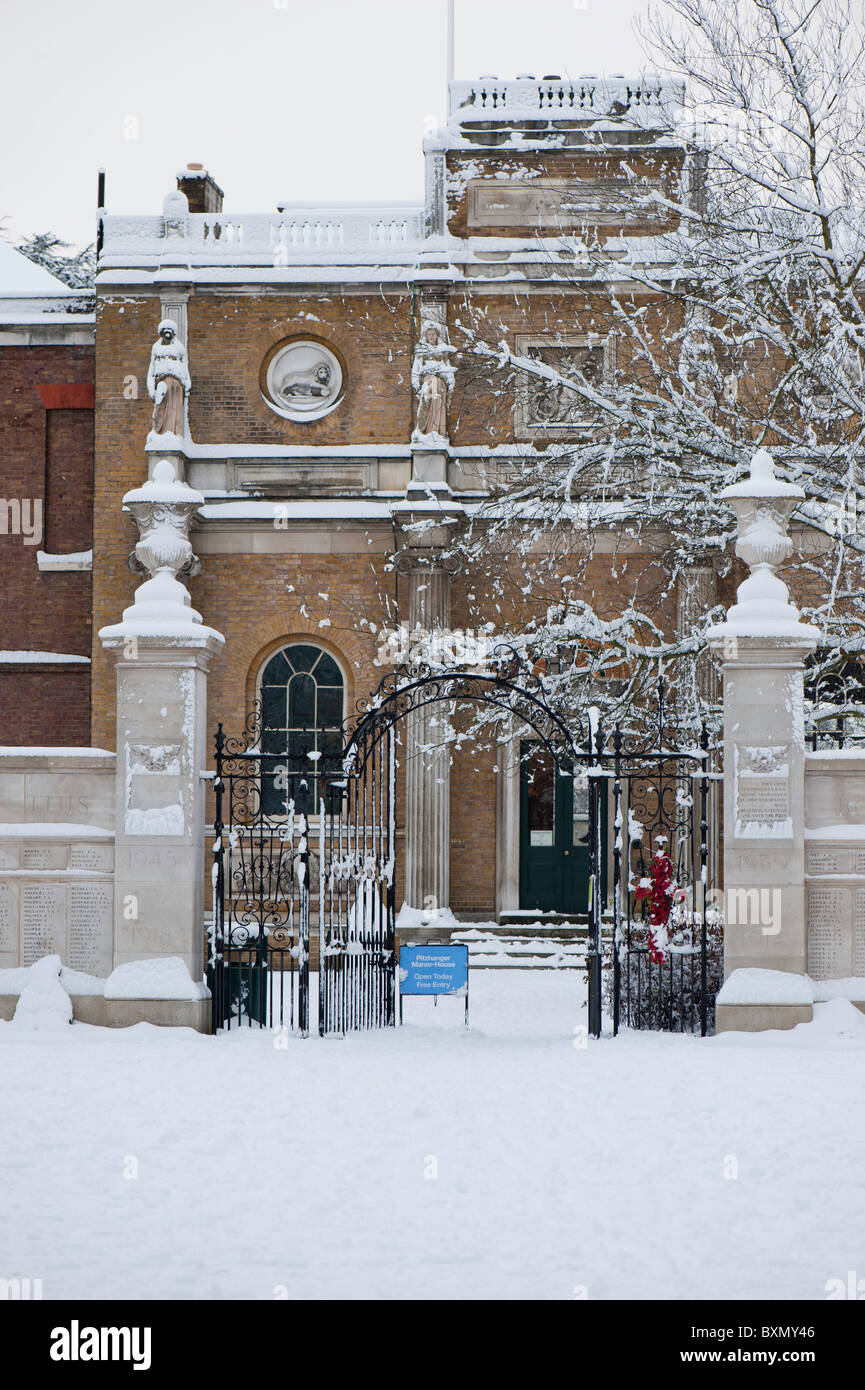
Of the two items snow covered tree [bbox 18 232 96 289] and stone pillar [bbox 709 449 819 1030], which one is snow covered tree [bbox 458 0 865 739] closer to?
stone pillar [bbox 709 449 819 1030]

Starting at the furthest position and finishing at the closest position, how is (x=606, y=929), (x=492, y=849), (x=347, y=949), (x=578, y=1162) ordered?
1. (x=492, y=849)
2. (x=606, y=929)
3. (x=347, y=949)
4. (x=578, y=1162)

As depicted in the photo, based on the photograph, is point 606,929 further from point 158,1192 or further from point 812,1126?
point 158,1192

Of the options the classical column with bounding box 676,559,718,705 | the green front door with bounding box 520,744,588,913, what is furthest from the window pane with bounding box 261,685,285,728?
the classical column with bounding box 676,559,718,705

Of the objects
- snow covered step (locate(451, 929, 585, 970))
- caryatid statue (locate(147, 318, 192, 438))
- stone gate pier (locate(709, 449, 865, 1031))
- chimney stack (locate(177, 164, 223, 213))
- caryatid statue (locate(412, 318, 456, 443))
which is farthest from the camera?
chimney stack (locate(177, 164, 223, 213))

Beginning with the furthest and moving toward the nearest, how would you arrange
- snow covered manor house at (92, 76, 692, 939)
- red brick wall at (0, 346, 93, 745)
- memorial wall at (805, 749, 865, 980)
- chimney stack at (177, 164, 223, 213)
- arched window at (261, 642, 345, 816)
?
chimney stack at (177, 164, 223, 213), red brick wall at (0, 346, 93, 745), arched window at (261, 642, 345, 816), snow covered manor house at (92, 76, 692, 939), memorial wall at (805, 749, 865, 980)

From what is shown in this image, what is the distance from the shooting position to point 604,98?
19.7 meters

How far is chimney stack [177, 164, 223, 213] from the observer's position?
22219 millimetres

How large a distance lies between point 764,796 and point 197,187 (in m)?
15.7

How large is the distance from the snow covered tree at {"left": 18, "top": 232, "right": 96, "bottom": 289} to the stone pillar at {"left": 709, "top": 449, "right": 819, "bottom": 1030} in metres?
28.4

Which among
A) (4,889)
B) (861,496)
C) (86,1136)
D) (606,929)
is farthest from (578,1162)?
(606,929)

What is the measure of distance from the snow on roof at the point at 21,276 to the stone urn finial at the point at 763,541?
51.0 feet

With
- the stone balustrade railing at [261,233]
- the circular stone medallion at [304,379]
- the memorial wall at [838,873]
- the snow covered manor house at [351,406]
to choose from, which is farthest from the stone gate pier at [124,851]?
the stone balustrade railing at [261,233]

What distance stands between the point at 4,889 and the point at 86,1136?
3837mm

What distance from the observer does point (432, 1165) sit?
22.0 feet
